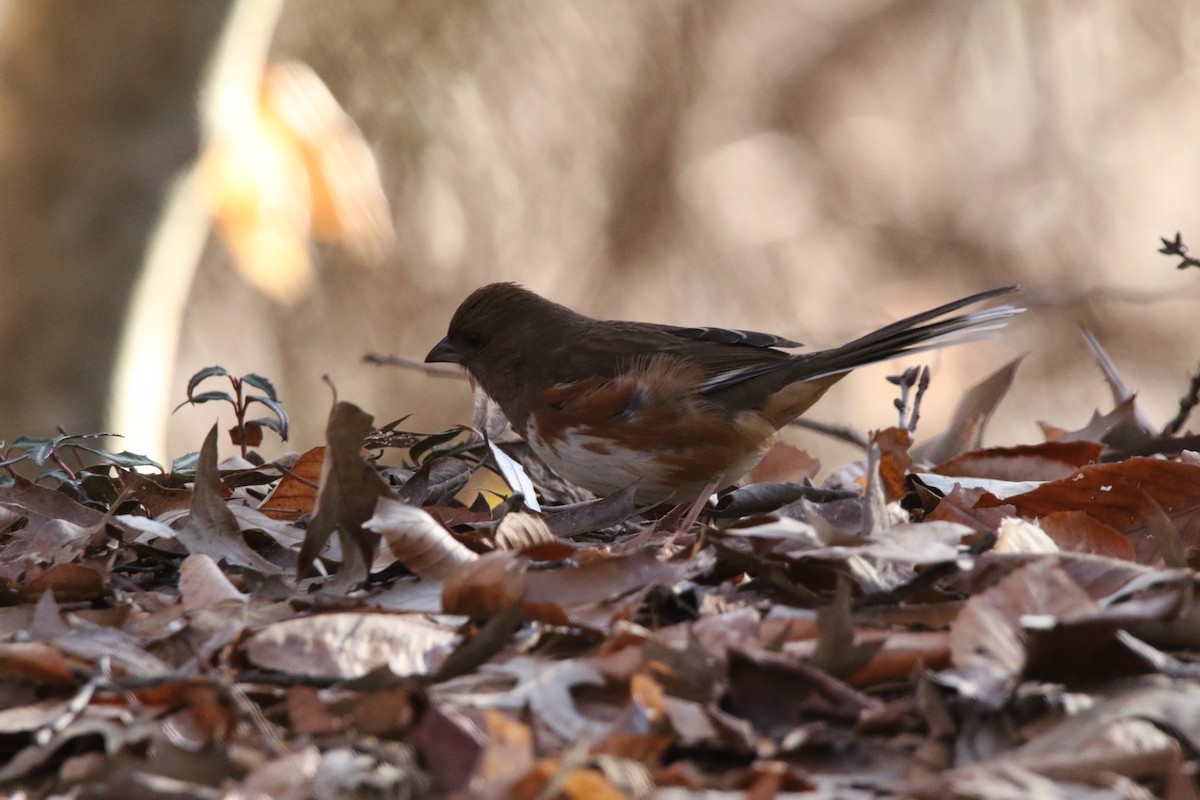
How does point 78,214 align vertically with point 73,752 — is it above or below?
above

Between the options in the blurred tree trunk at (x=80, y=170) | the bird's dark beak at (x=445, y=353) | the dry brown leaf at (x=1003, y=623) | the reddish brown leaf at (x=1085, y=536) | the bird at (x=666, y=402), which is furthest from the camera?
the blurred tree trunk at (x=80, y=170)

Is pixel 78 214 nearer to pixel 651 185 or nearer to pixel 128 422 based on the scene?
pixel 128 422

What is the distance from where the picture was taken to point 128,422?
5.27 m

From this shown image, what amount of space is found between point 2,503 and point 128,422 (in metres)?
2.86

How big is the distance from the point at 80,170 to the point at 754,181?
3665 millimetres

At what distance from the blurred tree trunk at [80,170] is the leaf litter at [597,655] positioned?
119 inches

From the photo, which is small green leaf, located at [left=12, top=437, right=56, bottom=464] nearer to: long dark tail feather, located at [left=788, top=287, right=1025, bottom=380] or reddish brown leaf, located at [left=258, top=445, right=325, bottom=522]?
reddish brown leaf, located at [left=258, top=445, right=325, bottom=522]

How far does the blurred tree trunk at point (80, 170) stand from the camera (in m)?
4.87

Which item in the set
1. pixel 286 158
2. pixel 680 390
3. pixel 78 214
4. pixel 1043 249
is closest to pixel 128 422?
pixel 78 214

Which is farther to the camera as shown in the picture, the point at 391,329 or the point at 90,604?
the point at 391,329

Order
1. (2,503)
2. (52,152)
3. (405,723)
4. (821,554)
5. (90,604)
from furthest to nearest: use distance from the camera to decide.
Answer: (52,152) < (2,503) < (90,604) < (821,554) < (405,723)

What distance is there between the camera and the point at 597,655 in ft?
5.35

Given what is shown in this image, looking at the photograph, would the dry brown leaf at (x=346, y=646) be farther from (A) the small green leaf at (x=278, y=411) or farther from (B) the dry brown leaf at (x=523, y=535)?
(A) the small green leaf at (x=278, y=411)

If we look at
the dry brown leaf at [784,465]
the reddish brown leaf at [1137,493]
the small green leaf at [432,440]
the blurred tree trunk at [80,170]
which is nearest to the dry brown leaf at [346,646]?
the small green leaf at [432,440]
